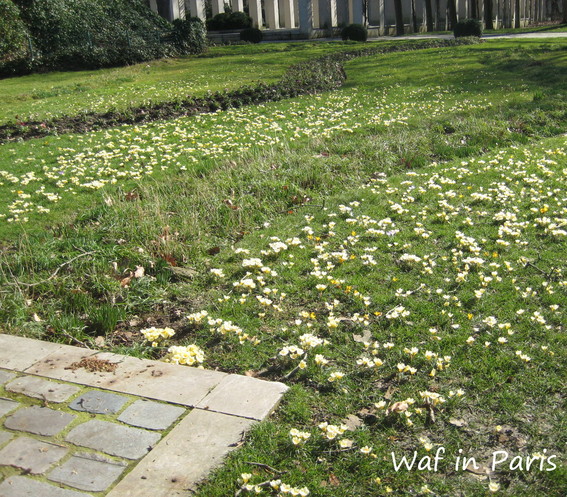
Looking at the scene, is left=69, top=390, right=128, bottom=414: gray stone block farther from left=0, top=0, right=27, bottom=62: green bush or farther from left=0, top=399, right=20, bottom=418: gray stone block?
left=0, top=0, right=27, bottom=62: green bush

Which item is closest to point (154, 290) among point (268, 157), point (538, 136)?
point (268, 157)

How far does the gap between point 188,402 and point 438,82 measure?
14.0m

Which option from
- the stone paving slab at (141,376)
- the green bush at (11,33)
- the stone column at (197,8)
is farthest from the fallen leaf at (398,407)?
the stone column at (197,8)

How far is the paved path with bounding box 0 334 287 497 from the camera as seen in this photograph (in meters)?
2.80

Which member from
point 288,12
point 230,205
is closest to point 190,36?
point 288,12

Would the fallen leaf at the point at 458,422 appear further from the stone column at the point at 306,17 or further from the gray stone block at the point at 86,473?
the stone column at the point at 306,17

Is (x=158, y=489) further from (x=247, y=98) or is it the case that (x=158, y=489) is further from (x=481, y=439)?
(x=247, y=98)

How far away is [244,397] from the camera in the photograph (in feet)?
11.2

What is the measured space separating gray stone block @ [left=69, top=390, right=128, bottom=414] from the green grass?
1081 cm

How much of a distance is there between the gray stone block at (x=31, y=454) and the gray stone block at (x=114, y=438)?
0.11 meters

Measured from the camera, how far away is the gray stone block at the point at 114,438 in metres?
3.01

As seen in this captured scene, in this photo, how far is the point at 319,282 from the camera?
506 centimetres

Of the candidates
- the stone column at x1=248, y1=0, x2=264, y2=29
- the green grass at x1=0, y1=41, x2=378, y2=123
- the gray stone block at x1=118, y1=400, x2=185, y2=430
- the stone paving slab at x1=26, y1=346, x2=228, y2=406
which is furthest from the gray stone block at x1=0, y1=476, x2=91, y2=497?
the stone column at x1=248, y1=0, x2=264, y2=29

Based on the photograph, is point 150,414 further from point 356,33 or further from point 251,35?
point 251,35
